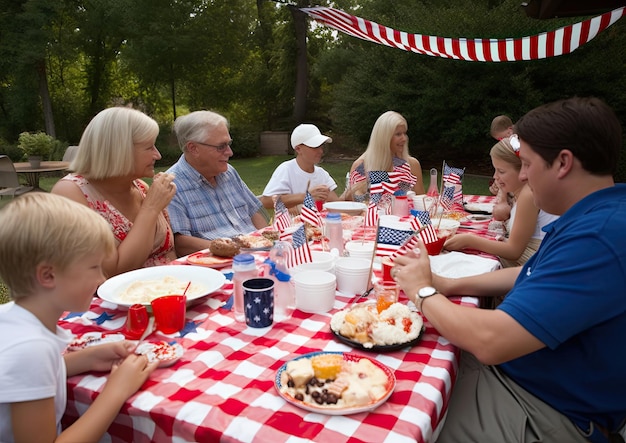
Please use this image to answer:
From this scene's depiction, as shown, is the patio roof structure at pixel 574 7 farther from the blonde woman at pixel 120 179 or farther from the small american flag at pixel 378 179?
the blonde woman at pixel 120 179

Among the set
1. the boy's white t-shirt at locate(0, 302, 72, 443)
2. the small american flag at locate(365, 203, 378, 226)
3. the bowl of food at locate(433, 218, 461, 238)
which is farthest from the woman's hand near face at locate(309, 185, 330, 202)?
the boy's white t-shirt at locate(0, 302, 72, 443)

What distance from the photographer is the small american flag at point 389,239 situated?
2115mm

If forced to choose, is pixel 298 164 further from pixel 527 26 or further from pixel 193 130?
pixel 527 26

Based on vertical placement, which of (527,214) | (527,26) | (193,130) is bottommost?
(527,214)

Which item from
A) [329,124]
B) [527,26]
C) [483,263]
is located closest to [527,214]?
[483,263]

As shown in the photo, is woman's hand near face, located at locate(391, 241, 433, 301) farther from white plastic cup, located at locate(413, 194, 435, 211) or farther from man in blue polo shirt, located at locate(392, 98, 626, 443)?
white plastic cup, located at locate(413, 194, 435, 211)

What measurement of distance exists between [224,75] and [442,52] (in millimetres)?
20927

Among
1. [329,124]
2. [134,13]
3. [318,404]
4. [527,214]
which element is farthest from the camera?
[329,124]

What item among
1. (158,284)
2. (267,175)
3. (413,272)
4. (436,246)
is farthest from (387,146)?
(267,175)

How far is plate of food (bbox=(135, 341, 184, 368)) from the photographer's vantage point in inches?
59.1

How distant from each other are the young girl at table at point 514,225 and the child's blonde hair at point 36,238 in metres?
2.27

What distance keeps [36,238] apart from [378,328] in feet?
3.79

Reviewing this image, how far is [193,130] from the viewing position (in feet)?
11.9

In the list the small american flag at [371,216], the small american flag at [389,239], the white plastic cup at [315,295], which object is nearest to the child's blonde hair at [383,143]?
the small american flag at [371,216]
